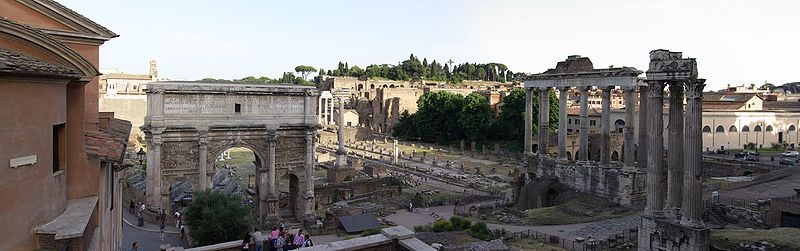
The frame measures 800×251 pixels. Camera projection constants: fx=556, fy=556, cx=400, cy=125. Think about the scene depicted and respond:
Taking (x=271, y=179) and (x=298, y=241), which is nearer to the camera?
(x=298, y=241)

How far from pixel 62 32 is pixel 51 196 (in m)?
3.22

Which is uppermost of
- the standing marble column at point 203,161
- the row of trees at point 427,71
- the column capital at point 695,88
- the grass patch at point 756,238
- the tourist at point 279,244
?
the row of trees at point 427,71

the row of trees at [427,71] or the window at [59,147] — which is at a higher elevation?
the row of trees at [427,71]

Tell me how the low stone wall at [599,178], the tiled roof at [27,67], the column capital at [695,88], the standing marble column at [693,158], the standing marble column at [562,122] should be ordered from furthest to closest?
the standing marble column at [562,122], the low stone wall at [599,178], the column capital at [695,88], the standing marble column at [693,158], the tiled roof at [27,67]

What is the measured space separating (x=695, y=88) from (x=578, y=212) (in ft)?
33.9

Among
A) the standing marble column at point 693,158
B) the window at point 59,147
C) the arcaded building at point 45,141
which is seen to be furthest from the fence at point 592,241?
the window at point 59,147

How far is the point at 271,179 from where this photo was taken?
78.3 ft

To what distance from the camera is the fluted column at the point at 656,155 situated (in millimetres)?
15500

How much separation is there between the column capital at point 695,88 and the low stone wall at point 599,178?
401 inches

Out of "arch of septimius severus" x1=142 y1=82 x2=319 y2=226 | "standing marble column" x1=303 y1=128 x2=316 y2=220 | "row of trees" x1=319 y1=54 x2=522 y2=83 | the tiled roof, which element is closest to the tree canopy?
"arch of septimius severus" x1=142 y1=82 x2=319 y2=226

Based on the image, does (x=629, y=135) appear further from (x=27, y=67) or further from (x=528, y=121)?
(x=27, y=67)

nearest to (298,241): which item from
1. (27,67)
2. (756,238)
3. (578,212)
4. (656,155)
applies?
(27,67)

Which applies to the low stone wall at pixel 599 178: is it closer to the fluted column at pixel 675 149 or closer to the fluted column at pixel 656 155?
the fluted column at pixel 656 155

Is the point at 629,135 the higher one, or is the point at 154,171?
the point at 629,135
